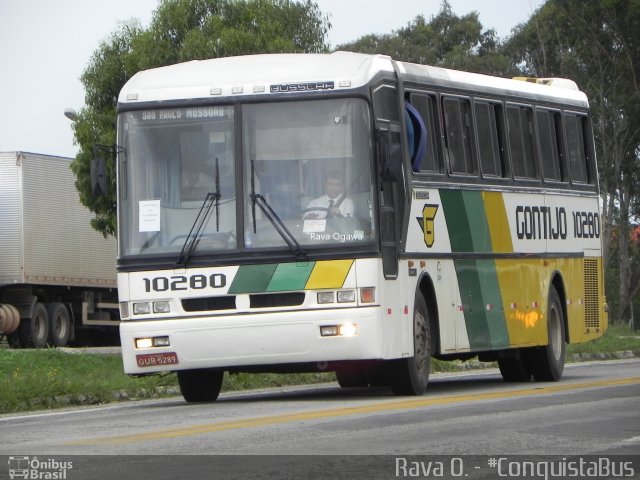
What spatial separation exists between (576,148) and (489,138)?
10.3ft

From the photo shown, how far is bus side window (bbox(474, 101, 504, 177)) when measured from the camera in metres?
19.4

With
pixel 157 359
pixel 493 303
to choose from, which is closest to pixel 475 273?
pixel 493 303

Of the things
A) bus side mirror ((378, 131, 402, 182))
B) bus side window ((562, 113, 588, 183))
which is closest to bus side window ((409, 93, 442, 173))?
bus side mirror ((378, 131, 402, 182))

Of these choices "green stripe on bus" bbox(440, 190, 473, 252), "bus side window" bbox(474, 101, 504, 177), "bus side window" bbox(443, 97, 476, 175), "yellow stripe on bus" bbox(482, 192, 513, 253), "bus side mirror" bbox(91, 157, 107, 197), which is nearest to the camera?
"bus side mirror" bbox(91, 157, 107, 197)

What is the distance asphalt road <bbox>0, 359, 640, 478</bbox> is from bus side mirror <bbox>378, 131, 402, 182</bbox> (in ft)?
6.76

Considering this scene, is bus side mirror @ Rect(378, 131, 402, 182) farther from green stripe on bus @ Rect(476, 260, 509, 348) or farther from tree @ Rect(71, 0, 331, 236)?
tree @ Rect(71, 0, 331, 236)

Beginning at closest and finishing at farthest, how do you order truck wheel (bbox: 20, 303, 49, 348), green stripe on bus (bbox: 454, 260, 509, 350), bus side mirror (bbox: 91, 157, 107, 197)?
1. bus side mirror (bbox: 91, 157, 107, 197)
2. green stripe on bus (bbox: 454, 260, 509, 350)
3. truck wheel (bbox: 20, 303, 49, 348)

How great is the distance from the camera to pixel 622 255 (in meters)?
59.0

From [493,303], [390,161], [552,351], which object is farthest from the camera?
[552,351]

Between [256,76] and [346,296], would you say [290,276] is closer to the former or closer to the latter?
[346,296]

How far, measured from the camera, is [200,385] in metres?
17.3

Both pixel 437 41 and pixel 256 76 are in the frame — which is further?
pixel 437 41

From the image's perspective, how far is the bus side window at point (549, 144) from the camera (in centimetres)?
2127

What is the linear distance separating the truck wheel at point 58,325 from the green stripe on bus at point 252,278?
1035 inches
